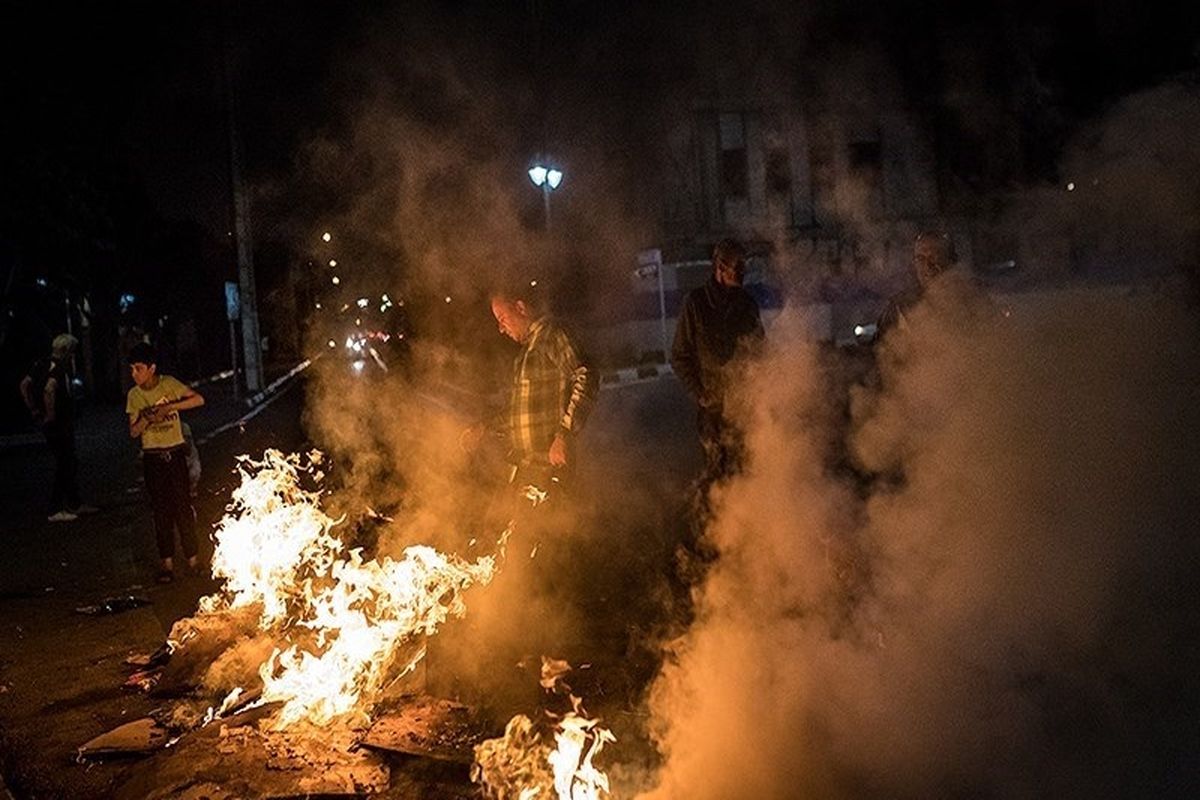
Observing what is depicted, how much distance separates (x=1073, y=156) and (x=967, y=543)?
1.71 meters

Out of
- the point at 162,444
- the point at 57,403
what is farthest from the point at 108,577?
the point at 57,403

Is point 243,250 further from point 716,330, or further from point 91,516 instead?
point 716,330

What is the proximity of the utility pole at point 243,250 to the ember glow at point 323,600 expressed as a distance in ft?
64.9

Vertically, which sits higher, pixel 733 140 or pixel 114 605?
pixel 733 140

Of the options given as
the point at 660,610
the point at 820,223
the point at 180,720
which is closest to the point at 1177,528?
the point at 660,610

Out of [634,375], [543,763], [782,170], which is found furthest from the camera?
[634,375]

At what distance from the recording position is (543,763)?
12.2 feet

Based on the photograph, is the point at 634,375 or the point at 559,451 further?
the point at 634,375

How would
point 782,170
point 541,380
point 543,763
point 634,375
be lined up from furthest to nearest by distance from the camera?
1. point 634,375
2. point 782,170
3. point 541,380
4. point 543,763

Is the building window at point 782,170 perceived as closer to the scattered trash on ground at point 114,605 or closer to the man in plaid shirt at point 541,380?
the man in plaid shirt at point 541,380

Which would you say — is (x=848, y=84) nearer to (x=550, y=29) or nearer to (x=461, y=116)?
(x=461, y=116)

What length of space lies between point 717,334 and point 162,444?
14.2 feet

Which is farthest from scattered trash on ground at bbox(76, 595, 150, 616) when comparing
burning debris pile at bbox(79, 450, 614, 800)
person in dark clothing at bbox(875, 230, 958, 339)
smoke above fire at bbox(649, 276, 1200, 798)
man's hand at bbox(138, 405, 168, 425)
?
person in dark clothing at bbox(875, 230, 958, 339)

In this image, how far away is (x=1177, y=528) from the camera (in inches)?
157
